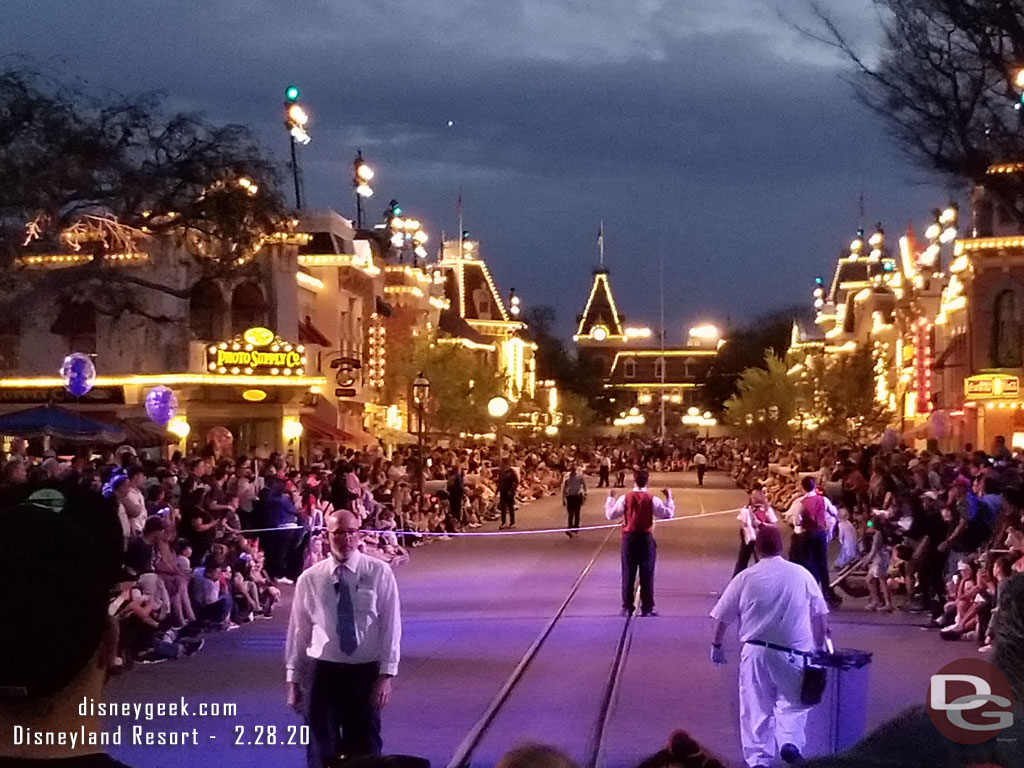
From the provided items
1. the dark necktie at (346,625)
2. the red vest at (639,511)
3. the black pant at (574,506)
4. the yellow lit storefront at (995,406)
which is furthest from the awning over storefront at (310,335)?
the dark necktie at (346,625)

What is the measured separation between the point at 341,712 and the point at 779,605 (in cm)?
271

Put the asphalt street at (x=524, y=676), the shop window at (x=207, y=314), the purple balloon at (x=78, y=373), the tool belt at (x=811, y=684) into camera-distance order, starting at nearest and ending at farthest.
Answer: the tool belt at (x=811, y=684)
the asphalt street at (x=524, y=676)
the purple balloon at (x=78, y=373)
the shop window at (x=207, y=314)

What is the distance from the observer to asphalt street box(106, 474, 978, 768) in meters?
11.4

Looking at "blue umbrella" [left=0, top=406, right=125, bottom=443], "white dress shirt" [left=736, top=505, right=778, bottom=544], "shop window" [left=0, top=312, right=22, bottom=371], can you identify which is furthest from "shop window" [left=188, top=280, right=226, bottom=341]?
"white dress shirt" [left=736, top=505, right=778, bottom=544]

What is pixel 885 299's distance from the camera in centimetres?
8700

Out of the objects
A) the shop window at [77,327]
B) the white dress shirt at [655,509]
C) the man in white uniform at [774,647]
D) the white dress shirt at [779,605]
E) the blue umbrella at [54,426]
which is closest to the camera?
the man in white uniform at [774,647]

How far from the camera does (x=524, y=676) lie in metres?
14.9

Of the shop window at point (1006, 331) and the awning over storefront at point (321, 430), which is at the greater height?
the shop window at point (1006, 331)

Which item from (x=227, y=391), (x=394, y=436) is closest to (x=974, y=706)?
(x=227, y=391)

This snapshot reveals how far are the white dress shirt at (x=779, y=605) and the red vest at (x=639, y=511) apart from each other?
8.98 metres

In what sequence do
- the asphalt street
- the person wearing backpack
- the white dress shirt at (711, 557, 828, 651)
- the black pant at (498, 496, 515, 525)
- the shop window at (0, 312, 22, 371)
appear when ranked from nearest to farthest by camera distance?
the white dress shirt at (711, 557, 828, 651) < the asphalt street < the person wearing backpack < the black pant at (498, 496, 515, 525) < the shop window at (0, 312, 22, 371)

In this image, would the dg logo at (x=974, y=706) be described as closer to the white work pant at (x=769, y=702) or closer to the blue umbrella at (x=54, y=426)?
the white work pant at (x=769, y=702)

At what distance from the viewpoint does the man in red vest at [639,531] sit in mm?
19047

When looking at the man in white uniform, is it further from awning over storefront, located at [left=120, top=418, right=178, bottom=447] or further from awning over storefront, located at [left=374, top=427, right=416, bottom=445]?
awning over storefront, located at [left=374, top=427, right=416, bottom=445]
